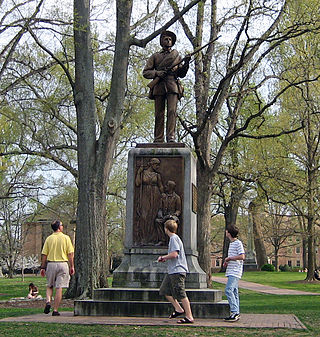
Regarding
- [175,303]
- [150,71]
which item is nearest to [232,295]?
[175,303]

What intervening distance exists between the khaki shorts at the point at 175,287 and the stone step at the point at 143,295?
1.14 meters

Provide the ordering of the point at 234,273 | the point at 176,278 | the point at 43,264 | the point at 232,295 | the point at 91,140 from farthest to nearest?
the point at 91,140, the point at 43,264, the point at 234,273, the point at 232,295, the point at 176,278

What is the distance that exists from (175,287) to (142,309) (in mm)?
1363

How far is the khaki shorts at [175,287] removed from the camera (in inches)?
368

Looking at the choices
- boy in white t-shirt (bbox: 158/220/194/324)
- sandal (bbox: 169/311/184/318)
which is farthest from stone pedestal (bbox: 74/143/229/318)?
boy in white t-shirt (bbox: 158/220/194/324)

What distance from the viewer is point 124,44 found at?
1634cm

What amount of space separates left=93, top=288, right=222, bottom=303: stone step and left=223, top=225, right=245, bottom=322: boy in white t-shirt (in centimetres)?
71

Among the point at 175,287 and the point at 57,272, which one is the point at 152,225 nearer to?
the point at 57,272

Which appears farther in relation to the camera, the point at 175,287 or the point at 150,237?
the point at 150,237

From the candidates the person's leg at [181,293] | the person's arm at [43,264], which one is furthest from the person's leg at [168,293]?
the person's arm at [43,264]

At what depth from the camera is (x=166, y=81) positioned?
41.8 ft

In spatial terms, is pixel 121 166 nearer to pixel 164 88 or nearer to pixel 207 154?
pixel 207 154

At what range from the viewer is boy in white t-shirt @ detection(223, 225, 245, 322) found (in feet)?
32.4

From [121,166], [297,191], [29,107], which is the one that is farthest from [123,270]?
[121,166]
